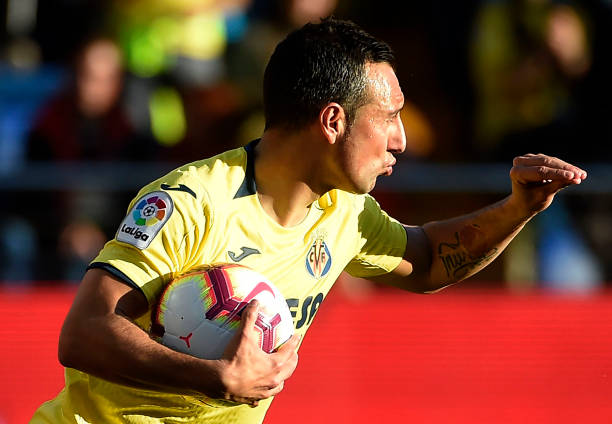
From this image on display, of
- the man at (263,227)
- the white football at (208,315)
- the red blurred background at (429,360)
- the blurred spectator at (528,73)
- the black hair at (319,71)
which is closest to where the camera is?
the man at (263,227)

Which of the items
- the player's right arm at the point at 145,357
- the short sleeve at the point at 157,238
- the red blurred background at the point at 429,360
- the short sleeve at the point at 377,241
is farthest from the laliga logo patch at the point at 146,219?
the red blurred background at the point at 429,360

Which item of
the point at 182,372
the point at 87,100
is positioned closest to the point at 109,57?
the point at 87,100

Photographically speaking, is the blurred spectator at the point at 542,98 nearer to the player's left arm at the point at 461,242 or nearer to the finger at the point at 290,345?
the player's left arm at the point at 461,242

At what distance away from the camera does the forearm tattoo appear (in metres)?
5.00

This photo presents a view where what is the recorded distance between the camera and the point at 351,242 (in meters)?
4.88

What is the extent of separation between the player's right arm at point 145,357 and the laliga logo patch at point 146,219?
17 cm

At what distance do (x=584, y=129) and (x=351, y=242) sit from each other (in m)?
5.06

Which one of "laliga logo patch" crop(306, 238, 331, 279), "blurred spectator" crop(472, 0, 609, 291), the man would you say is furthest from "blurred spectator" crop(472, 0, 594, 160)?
"laliga logo patch" crop(306, 238, 331, 279)

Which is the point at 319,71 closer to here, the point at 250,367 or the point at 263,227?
the point at 263,227

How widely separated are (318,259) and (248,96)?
5.00m

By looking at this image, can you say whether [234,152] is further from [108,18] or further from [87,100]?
[108,18]

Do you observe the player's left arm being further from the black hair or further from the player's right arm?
the player's right arm

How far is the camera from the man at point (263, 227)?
3.71 meters

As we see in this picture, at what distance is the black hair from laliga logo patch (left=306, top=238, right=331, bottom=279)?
1.85 ft
